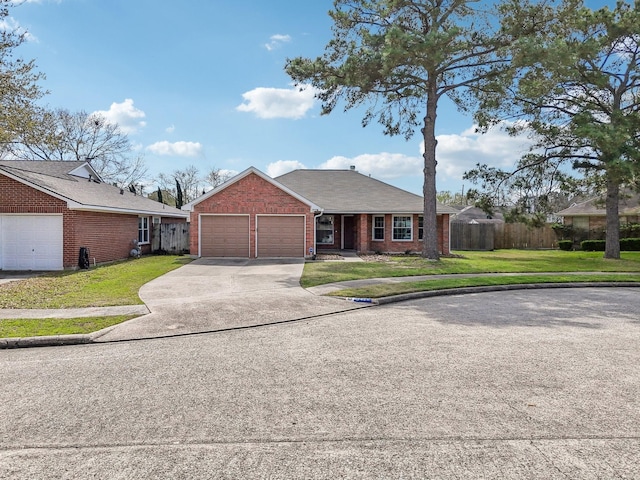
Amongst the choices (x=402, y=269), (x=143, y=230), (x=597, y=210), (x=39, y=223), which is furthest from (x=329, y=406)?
(x=597, y=210)

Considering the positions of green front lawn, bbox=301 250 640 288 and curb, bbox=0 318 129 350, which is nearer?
curb, bbox=0 318 129 350

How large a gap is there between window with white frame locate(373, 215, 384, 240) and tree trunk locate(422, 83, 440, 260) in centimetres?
361

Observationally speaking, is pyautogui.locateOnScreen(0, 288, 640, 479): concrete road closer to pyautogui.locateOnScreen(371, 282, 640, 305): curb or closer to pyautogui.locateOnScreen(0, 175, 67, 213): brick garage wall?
pyautogui.locateOnScreen(371, 282, 640, 305): curb

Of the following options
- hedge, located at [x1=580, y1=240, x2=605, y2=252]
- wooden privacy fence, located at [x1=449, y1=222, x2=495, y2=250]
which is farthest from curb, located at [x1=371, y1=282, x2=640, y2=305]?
hedge, located at [x1=580, y1=240, x2=605, y2=252]

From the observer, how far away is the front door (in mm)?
24550

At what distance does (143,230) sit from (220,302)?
A: 48.6ft

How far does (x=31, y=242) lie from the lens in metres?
15.4

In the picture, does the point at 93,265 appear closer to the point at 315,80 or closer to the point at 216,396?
the point at 315,80

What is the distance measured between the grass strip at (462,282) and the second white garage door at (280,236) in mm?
8142

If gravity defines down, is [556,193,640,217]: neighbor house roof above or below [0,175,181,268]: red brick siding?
above

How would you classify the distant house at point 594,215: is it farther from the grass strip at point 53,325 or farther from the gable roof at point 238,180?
the grass strip at point 53,325

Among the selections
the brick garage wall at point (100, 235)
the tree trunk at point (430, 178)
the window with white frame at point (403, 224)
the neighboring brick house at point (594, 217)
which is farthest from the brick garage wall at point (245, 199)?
the neighboring brick house at point (594, 217)

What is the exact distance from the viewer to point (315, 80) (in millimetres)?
18344

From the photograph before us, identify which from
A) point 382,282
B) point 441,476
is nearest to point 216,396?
point 441,476
